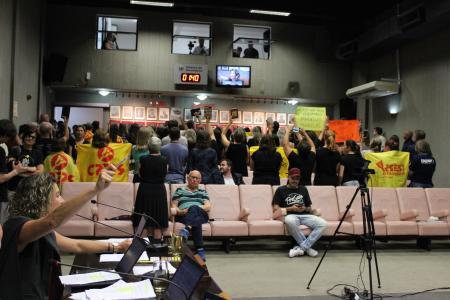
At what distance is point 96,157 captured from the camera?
6.83m

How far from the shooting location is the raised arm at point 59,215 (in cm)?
207

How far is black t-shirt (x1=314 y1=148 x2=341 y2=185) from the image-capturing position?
24.4 ft

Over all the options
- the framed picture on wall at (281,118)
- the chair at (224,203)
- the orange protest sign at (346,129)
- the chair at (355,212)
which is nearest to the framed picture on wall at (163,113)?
the framed picture on wall at (281,118)

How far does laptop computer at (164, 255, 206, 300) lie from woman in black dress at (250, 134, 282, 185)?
16.4 ft

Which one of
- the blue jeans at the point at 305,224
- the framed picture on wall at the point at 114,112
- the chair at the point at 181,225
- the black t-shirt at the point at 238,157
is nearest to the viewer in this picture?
the chair at the point at 181,225

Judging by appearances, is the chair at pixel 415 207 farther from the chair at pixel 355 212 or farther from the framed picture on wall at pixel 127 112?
the framed picture on wall at pixel 127 112

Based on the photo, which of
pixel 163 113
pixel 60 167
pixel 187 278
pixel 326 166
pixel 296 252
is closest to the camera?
pixel 187 278

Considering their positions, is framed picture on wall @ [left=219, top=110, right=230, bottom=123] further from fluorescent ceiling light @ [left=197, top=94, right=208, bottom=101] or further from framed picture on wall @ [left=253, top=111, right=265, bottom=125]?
framed picture on wall @ [left=253, top=111, right=265, bottom=125]

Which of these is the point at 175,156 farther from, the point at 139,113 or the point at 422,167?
the point at 139,113

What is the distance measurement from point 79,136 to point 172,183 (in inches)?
83.2

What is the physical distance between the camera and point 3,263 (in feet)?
7.22

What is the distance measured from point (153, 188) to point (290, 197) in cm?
208

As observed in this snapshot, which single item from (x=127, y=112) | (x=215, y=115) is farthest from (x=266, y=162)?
(x=127, y=112)

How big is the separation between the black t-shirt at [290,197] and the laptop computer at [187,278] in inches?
193
